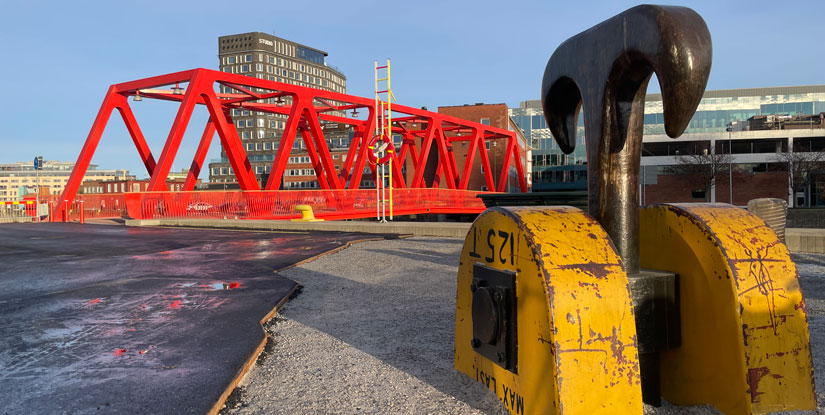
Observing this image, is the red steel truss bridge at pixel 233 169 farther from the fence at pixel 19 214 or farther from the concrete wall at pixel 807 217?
the concrete wall at pixel 807 217

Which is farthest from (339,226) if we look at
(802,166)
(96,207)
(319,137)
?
(802,166)

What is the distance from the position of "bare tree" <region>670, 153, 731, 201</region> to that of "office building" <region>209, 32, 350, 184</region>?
254 ft

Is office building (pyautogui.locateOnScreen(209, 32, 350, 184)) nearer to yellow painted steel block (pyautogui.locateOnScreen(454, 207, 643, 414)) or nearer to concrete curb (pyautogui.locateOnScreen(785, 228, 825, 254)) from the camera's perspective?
concrete curb (pyautogui.locateOnScreen(785, 228, 825, 254))

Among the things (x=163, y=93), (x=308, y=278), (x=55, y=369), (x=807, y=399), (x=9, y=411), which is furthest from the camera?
(x=163, y=93)

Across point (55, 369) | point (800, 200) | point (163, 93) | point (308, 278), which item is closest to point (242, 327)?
point (55, 369)

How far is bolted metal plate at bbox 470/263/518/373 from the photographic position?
99.4 inches

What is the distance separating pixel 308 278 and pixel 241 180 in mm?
17099

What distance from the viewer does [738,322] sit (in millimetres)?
2477

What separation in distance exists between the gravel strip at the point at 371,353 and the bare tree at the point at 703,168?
1844 inches

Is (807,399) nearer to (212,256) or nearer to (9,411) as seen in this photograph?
(9,411)

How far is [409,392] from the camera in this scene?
308 centimetres

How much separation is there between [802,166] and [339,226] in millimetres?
45798

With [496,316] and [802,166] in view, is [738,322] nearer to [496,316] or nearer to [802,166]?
[496,316]

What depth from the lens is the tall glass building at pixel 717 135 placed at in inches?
2024
